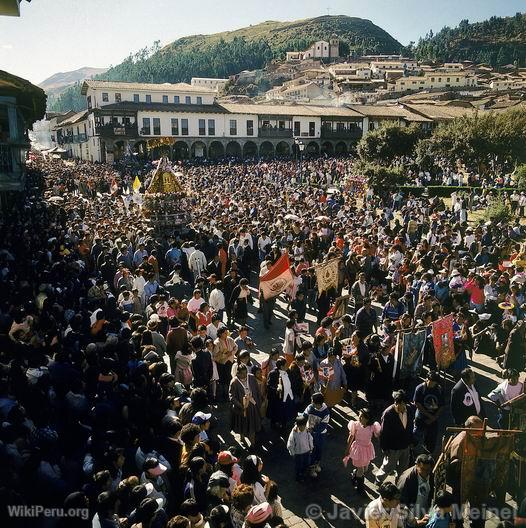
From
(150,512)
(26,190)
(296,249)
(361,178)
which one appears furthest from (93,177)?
(150,512)

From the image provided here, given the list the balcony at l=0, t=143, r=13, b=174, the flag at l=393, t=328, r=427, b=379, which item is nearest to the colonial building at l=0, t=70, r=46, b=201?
the balcony at l=0, t=143, r=13, b=174

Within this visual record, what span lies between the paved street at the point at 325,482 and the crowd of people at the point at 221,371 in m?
0.10

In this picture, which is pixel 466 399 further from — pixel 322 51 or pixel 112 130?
pixel 322 51

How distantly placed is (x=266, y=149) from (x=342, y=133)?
28.6 feet

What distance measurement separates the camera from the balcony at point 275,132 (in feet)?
176

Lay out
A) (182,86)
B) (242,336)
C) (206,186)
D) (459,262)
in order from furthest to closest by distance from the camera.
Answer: (182,86) → (206,186) → (459,262) → (242,336)

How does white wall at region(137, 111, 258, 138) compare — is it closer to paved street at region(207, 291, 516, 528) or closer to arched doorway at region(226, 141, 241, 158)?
arched doorway at region(226, 141, 241, 158)

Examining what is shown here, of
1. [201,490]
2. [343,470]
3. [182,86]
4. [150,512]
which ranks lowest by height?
[343,470]

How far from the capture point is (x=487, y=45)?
13862 cm

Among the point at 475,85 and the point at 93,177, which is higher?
the point at 475,85

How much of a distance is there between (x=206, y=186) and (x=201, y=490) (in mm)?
26863

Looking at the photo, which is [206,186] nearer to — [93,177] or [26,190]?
[93,177]

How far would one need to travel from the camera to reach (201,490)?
490 cm

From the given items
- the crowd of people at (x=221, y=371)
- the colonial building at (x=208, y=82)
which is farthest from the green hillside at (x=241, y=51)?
the crowd of people at (x=221, y=371)
